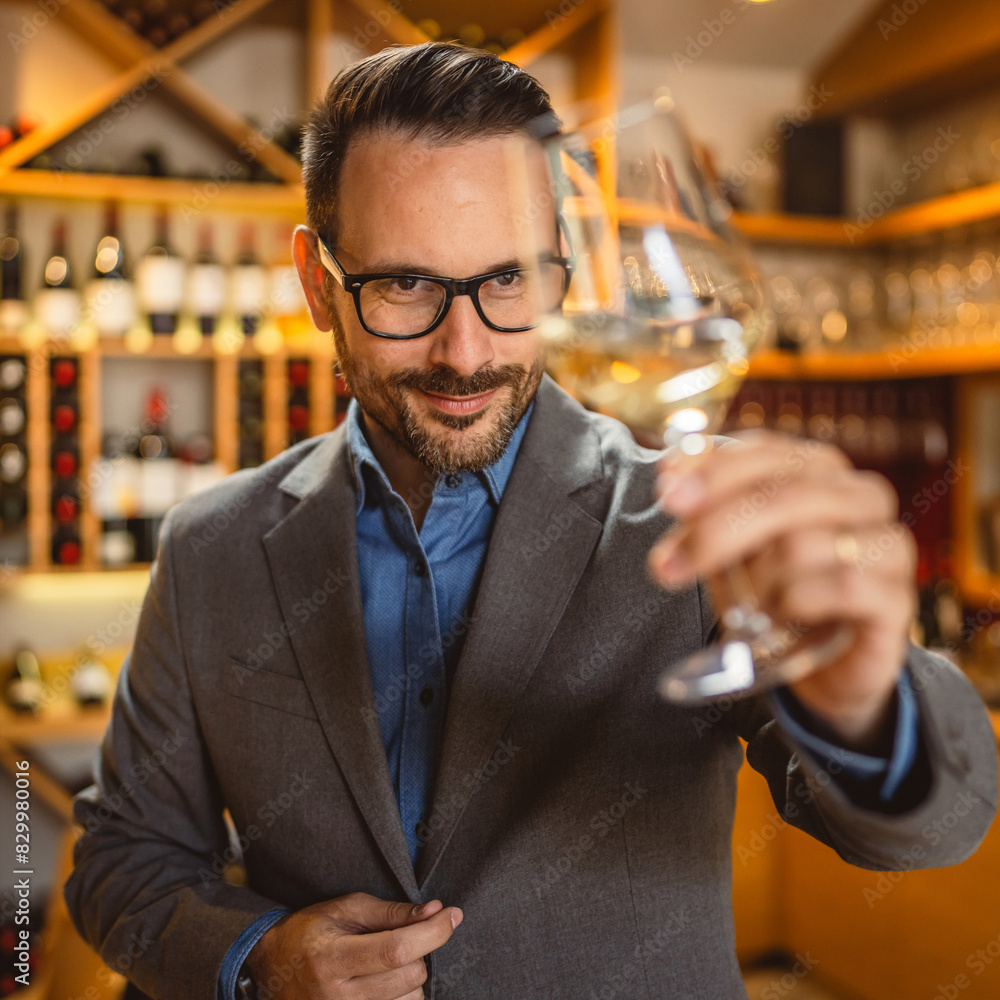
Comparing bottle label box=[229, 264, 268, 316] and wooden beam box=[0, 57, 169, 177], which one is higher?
wooden beam box=[0, 57, 169, 177]

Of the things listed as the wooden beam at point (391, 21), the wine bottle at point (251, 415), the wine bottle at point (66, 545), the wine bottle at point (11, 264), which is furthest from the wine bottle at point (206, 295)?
the wooden beam at point (391, 21)

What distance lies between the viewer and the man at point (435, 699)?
872 millimetres

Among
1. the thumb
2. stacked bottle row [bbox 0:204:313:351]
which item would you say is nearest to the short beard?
the thumb

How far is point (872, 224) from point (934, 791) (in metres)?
3.16

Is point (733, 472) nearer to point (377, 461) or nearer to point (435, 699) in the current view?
point (435, 699)

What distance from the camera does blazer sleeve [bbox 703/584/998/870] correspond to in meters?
0.56

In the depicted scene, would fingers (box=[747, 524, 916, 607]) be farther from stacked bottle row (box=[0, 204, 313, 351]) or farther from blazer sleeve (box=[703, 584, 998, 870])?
stacked bottle row (box=[0, 204, 313, 351])

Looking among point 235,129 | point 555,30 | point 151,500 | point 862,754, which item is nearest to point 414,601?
point 862,754

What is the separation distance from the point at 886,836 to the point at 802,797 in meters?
0.18

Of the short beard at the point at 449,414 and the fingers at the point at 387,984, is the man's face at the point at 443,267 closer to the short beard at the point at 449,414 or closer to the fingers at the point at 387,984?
the short beard at the point at 449,414

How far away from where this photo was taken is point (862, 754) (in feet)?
1.81

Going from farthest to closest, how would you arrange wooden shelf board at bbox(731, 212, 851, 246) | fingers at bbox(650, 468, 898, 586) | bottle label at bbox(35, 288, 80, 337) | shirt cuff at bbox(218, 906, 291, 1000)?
wooden shelf board at bbox(731, 212, 851, 246), bottle label at bbox(35, 288, 80, 337), shirt cuff at bbox(218, 906, 291, 1000), fingers at bbox(650, 468, 898, 586)

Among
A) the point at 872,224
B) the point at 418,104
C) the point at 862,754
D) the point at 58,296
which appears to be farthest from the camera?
the point at 872,224

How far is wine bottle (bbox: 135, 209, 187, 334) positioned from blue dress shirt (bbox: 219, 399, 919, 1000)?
200cm
